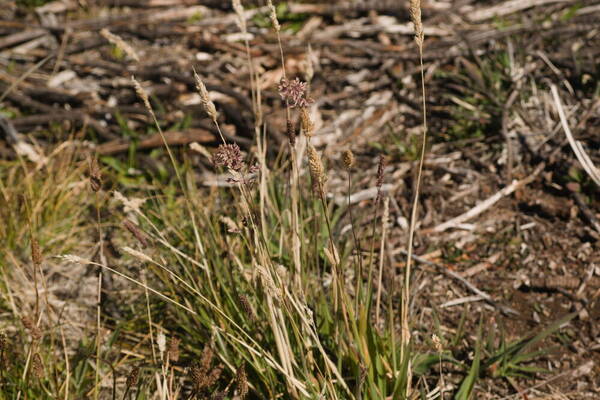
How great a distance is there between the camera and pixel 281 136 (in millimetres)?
3232

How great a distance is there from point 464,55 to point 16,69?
2761mm

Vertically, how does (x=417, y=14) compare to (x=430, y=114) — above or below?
above

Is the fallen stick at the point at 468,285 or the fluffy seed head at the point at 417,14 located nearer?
the fluffy seed head at the point at 417,14

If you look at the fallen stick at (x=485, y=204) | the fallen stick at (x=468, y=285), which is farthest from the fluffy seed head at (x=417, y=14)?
the fallen stick at (x=485, y=204)

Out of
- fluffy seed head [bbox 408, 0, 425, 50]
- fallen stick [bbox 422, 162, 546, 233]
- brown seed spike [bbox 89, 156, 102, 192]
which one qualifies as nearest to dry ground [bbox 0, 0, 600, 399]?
fallen stick [bbox 422, 162, 546, 233]

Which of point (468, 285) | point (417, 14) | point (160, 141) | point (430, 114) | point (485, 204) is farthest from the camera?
point (430, 114)

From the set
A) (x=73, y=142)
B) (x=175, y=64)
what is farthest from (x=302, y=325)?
(x=175, y=64)

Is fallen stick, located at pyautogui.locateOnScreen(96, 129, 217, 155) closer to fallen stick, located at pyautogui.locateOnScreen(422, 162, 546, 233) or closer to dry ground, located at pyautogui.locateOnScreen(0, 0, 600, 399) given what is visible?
dry ground, located at pyautogui.locateOnScreen(0, 0, 600, 399)

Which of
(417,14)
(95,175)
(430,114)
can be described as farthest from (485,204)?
(95,175)

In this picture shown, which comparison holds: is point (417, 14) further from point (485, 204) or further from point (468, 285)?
point (485, 204)

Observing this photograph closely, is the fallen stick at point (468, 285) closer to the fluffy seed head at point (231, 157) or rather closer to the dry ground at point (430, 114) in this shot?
the dry ground at point (430, 114)

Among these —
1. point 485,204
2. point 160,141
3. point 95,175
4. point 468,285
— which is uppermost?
point 95,175

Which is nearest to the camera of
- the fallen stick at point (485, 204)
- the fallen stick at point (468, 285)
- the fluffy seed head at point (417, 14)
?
the fluffy seed head at point (417, 14)

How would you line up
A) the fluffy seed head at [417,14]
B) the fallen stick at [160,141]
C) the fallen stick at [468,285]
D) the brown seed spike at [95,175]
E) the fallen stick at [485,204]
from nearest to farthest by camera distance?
the fluffy seed head at [417,14], the brown seed spike at [95,175], the fallen stick at [468,285], the fallen stick at [485,204], the fallen stick at [160,141]
